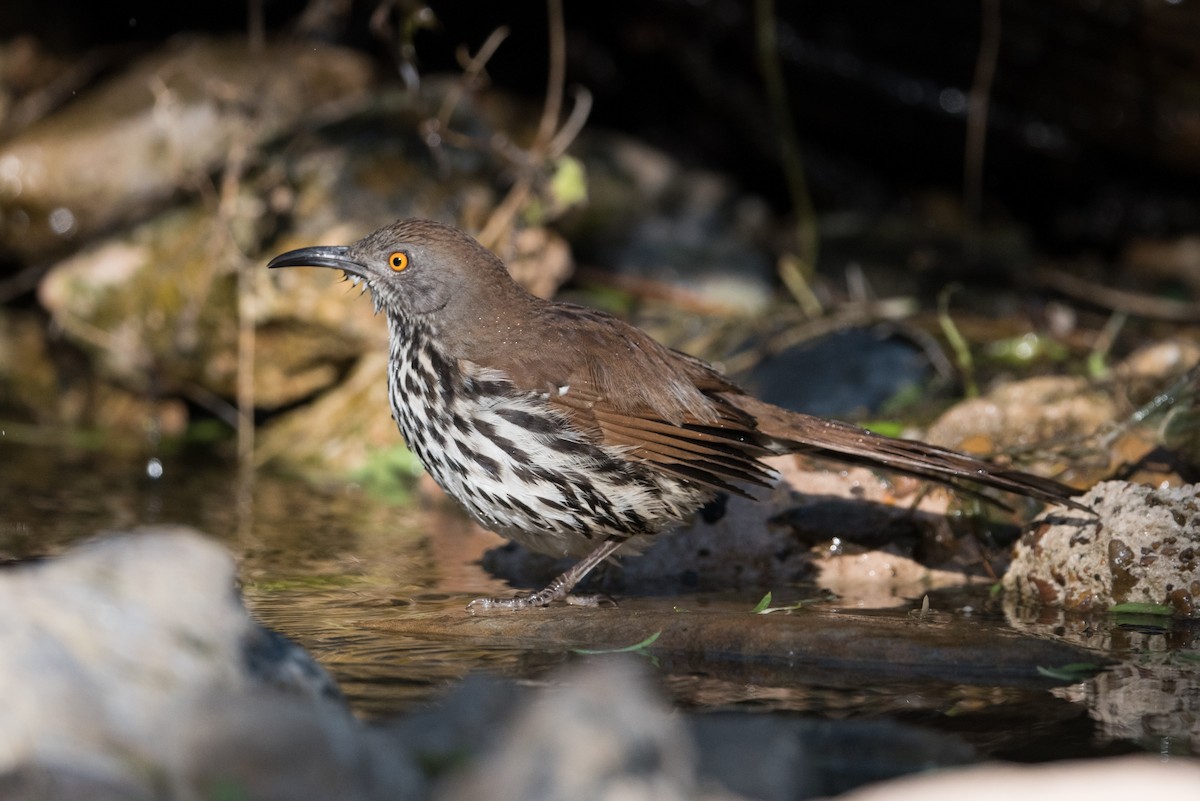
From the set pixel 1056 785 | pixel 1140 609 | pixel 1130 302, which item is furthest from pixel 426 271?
pixel 1130 302

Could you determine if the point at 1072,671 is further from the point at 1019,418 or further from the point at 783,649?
the point at 1019,418

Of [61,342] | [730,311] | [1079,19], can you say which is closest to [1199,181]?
[1079,19]

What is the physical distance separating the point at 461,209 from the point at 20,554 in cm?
351

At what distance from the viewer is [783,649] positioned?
4.01 metres

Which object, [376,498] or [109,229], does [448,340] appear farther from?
[109,229]

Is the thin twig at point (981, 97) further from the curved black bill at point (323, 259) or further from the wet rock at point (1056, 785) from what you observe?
the wet rock at point (1056, 785)

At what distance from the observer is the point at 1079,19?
884 centimetres

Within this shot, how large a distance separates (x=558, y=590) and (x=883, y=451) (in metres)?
1.19

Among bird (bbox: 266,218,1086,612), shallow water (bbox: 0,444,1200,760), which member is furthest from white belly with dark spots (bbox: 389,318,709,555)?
shallow water (bbox: 0,444,1200,760)

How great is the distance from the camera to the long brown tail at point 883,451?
4586 mm

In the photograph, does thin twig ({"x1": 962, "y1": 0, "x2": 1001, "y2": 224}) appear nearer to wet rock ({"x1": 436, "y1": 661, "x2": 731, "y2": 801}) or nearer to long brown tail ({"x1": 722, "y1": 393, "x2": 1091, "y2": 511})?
long brown tail ({"x1": 722, "y1": 393, "x2": 1091, "y2": 511})

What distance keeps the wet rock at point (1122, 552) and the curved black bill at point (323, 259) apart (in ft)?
8.58

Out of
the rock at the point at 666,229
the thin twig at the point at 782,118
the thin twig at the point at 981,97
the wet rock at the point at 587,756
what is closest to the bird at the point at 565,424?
the wet rock at the point at 587,756

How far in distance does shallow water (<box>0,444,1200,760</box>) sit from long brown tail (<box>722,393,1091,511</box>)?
0.42m
